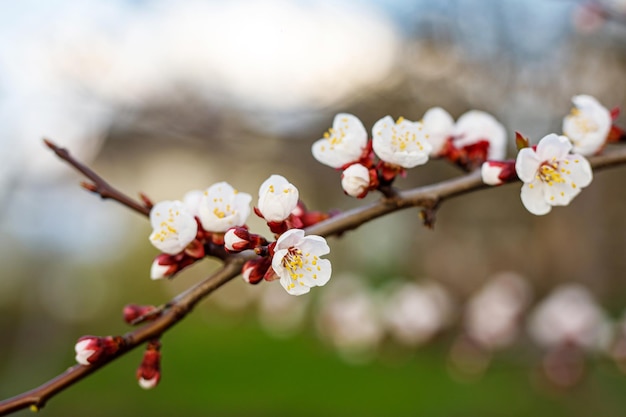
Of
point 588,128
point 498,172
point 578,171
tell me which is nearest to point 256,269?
point 498,172

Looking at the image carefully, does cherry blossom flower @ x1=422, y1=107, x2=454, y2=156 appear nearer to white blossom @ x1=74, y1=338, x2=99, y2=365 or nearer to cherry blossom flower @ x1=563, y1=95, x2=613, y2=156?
cherry blossom flower @ x1=563, y1=95, x2=613, y2=156

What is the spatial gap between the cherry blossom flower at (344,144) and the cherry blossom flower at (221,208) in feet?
0.53

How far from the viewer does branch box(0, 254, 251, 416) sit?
1.04m

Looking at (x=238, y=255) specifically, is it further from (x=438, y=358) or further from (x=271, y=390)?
(x=438, y=358)

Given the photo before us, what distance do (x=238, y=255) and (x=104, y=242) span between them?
1493 centimetres

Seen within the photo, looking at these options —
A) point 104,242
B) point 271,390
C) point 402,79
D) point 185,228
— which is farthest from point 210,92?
point 185,228

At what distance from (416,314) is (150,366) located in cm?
300

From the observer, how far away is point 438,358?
7.19m

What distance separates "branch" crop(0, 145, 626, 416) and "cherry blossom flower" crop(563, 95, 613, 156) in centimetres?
4

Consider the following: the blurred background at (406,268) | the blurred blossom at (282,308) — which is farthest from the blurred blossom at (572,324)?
the blurred blossom at (282,308)

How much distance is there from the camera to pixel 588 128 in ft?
Result: 4.20

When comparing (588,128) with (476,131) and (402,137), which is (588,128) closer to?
(476,131)

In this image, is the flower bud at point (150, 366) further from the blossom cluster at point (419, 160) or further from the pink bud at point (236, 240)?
the blossom cluster at point (419, 160)

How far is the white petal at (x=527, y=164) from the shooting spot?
1071mm
